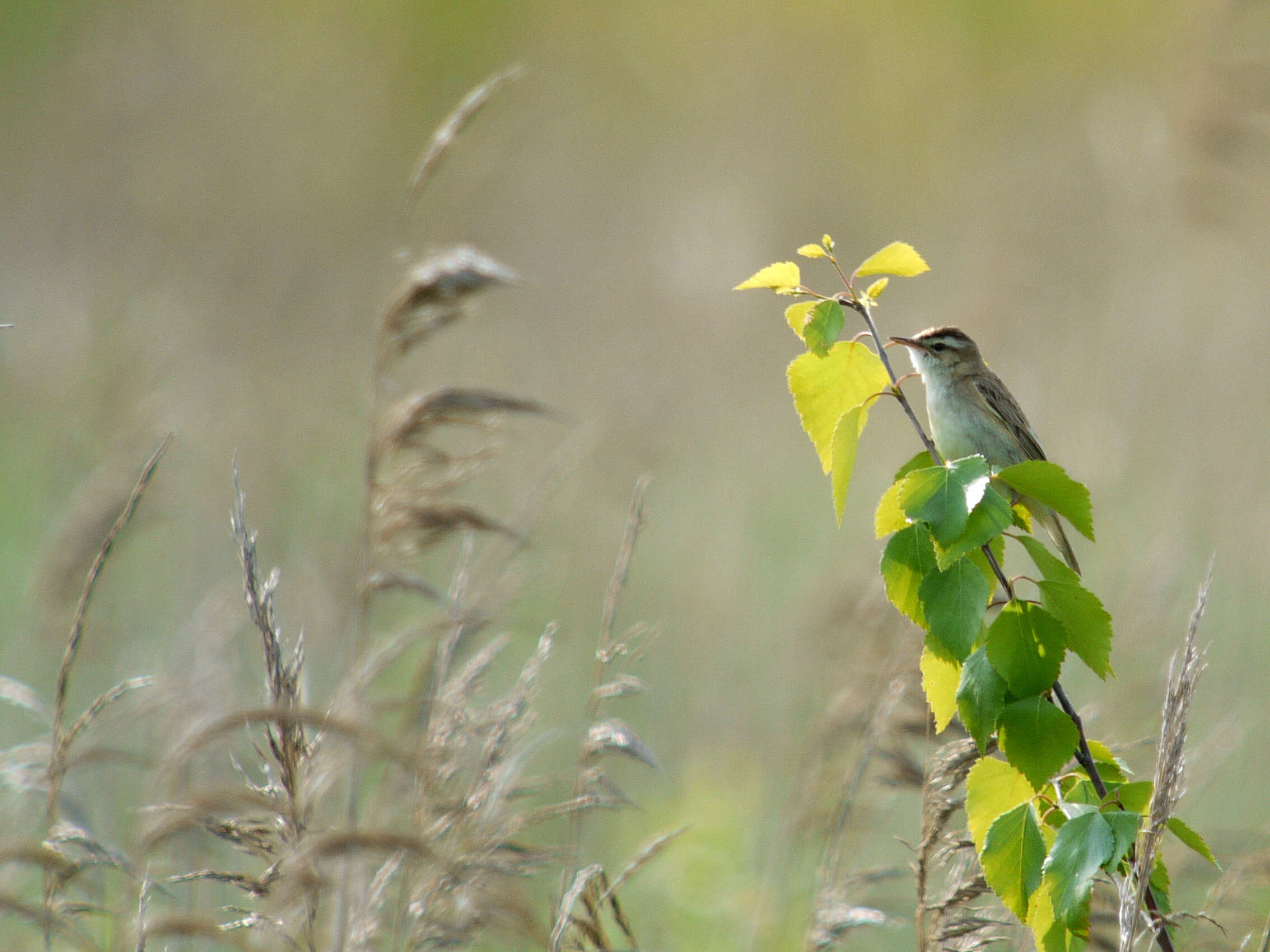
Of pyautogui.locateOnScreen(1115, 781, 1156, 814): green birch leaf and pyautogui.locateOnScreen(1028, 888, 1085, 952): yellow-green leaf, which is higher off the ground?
pyautogui.locateOnScreen(1115, 781, 1156, 814): green birch leaf

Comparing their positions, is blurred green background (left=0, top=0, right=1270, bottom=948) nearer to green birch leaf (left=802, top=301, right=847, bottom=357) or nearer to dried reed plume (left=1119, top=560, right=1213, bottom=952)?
dried reed plume (left=1119, top=560, right=1213, bottom=952)

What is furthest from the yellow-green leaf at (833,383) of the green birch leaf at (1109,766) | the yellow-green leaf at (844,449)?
the green birch leaf at (1109,766)

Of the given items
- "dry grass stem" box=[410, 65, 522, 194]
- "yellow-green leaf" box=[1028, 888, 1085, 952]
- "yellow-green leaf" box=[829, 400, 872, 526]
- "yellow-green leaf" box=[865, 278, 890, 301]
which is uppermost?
"dry grass stem" box=[410, 65, 522, 194]

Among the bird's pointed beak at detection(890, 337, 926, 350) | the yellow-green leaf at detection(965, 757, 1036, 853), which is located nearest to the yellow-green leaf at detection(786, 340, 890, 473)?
the yellow-green leaf at detection(965, 757, 1036, 853)

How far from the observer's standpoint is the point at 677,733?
13.8 ft

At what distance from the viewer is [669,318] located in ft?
23.3

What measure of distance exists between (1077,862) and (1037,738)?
144 mm

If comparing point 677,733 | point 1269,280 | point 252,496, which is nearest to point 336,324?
point 252,496

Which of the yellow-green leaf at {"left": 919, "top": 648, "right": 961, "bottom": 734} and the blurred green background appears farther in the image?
the blurred green background

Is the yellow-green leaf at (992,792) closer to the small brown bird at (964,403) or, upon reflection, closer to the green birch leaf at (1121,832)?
the green birch leaf at (1121,832)

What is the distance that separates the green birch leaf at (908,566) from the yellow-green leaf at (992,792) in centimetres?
22

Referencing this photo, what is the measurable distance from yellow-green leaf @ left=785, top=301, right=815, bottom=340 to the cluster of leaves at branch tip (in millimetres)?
41

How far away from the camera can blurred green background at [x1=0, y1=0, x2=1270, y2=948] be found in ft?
11.9

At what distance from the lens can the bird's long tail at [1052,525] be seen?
6.35 ft
